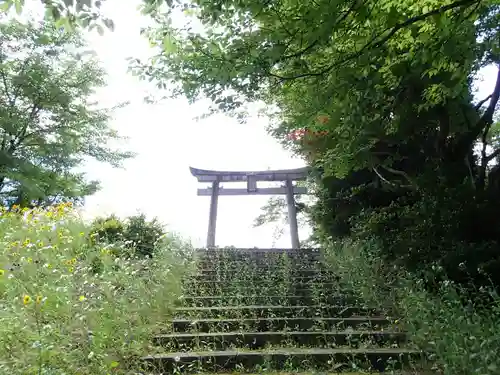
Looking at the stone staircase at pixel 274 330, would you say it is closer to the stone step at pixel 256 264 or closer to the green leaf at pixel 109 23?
the stone step at pixel 256 264

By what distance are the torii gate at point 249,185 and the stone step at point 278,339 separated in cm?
1122

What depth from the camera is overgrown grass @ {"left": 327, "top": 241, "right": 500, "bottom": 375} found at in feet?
11.0

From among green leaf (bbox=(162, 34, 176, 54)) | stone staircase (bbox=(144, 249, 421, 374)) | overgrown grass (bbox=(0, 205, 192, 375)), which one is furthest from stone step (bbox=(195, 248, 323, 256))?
green leaf (bbox=(162, 34, 176, 54))

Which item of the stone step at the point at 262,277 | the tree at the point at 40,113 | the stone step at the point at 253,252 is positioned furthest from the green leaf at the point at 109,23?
the tree at the point at 40,113

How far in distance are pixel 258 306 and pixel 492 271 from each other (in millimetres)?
2925

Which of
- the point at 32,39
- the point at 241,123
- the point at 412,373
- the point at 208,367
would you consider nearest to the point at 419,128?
the point at 241,123

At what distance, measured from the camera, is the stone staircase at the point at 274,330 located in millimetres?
4004

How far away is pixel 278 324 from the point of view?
5152mm

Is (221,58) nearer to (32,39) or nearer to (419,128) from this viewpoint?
(419,128)

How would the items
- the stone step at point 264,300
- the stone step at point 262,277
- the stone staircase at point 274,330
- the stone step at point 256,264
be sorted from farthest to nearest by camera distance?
the stone step at point 256,264 < the stone step at point 262,277 < the stone step at point 264,300 < the stone staircase at point 274,330

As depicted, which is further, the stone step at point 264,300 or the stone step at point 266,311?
the stone step at point 264,300

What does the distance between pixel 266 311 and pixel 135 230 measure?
458cm

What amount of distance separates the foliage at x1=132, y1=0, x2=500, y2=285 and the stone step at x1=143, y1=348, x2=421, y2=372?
5.89ft

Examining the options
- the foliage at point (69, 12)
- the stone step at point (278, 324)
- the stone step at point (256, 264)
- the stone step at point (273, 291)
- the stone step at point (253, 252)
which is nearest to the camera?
the foliage at point (69, 12)
